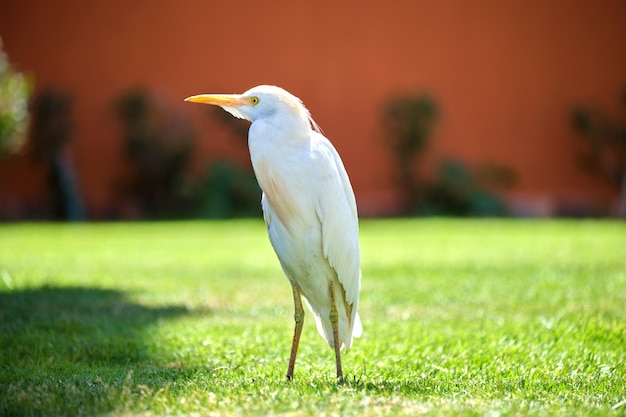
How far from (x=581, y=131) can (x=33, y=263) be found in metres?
11.6

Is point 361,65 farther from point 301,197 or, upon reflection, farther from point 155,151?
point 301,197

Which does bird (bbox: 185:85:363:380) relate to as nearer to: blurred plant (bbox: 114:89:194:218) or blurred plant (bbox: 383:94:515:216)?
blurred plant (bbox: 114:89:194:218)

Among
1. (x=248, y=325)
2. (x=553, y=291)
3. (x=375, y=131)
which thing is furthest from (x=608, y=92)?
(x=248, y=325)

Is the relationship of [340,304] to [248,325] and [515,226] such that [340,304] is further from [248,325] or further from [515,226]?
[515,226]

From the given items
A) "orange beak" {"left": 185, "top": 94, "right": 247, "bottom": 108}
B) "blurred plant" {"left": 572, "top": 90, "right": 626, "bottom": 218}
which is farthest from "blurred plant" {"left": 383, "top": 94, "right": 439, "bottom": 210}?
"orange beak" {"left": 185, "top": 94, "right": 247, "bottom": 108}

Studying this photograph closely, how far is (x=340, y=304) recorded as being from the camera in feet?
12.8

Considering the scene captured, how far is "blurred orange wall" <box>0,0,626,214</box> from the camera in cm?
1620

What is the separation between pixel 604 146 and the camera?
16.6m

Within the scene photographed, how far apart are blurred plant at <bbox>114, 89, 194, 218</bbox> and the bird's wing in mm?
11892

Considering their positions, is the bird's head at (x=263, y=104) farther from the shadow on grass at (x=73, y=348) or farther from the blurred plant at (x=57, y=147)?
the blurred plant at (x=57, y=147)

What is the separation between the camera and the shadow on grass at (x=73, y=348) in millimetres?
3043

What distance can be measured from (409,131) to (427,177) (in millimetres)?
1135

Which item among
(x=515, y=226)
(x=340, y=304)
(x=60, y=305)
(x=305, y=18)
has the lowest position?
(x=515, y=226)

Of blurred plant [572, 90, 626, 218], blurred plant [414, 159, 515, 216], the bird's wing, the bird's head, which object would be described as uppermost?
the bird's head
